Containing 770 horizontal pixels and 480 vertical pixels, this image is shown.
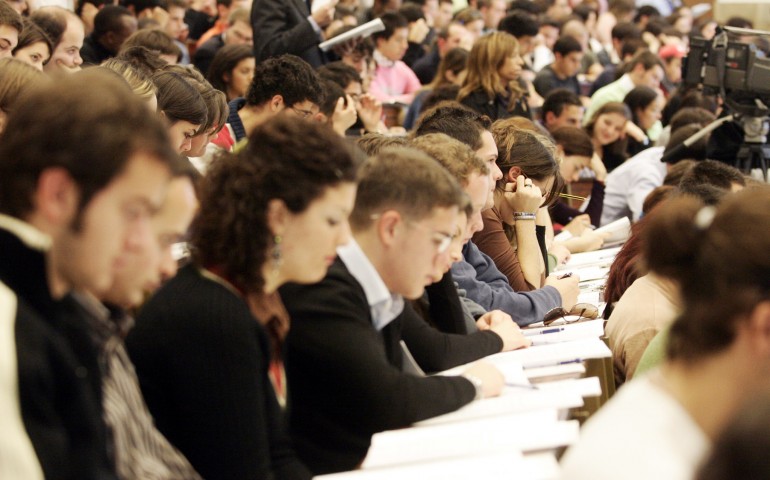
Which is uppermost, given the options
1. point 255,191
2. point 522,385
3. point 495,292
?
point 255,191

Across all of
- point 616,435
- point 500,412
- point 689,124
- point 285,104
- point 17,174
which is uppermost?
point 17,174

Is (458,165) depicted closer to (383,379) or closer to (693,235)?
(383,379)

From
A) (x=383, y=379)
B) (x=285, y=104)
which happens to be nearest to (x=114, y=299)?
(x=383, y=379)

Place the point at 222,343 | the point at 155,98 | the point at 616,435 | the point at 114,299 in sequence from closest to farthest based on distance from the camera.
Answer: the point at 616,435
the point at 114,299
the point at 222,343
the point at 155,98

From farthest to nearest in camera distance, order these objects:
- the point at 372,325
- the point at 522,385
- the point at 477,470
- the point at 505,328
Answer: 1. the point at 505,328
2. the point at 522,385
3. the point at 372,325
4. the point at 477,470

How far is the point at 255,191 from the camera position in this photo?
1.69 metres

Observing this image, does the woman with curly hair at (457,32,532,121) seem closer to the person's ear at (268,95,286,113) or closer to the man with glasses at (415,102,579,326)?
the person's ear at (268,95,286,113)

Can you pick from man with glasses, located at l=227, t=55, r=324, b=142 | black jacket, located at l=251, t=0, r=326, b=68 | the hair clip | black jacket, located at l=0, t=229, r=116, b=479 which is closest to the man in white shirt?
black jacket, located at l=251, t=0, r=326, b=68

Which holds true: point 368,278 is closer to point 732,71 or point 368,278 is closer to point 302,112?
point 302,112

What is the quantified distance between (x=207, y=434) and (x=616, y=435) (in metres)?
0.63

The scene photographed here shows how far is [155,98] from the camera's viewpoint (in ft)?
9.45

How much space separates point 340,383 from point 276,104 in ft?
7.07

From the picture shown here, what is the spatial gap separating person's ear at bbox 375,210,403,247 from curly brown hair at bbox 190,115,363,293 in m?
0.26

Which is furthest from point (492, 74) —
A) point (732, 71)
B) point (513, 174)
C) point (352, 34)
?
point (513, 174)
